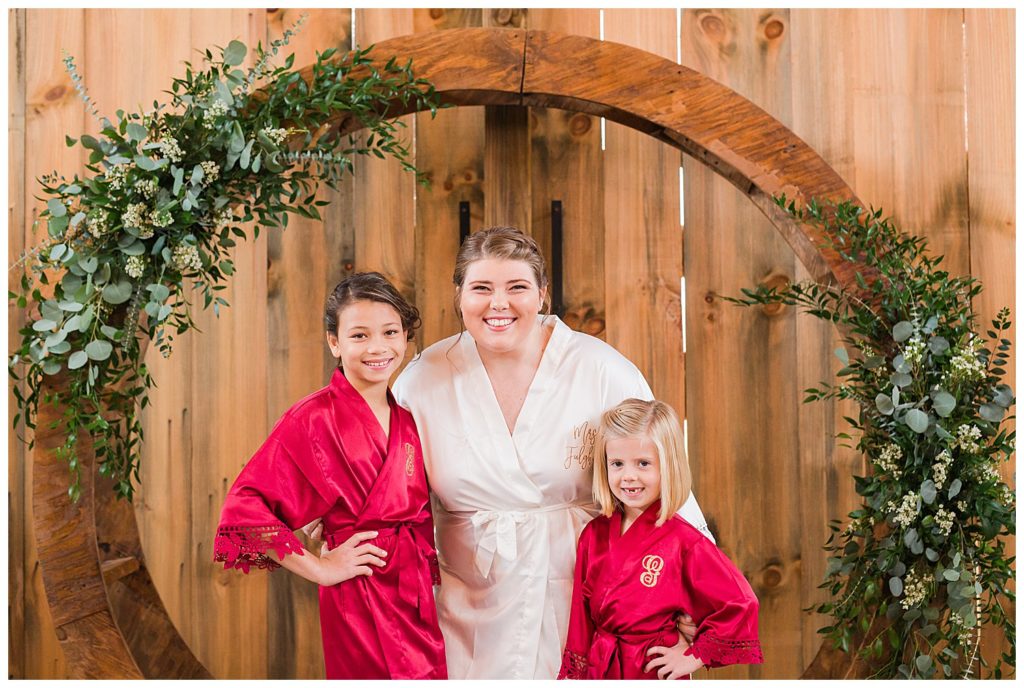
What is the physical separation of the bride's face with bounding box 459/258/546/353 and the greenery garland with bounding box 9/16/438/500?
0.32 m

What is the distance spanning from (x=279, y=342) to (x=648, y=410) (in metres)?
1.05

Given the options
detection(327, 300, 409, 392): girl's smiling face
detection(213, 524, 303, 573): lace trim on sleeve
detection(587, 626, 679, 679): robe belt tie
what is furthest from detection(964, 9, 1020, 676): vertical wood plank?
detection(213, 524, 303, 573): lace trim on sleeve

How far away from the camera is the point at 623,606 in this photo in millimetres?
1477

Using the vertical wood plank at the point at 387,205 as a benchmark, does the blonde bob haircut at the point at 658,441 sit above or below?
below

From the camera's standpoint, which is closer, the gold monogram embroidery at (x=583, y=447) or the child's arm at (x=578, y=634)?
the child's arm at (x=578, y=634)

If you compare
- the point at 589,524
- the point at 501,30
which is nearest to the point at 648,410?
the point at 589,524

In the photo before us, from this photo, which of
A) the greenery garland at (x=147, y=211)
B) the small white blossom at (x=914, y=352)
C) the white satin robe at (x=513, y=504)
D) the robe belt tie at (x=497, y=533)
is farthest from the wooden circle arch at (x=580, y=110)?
the robe belt tie at (x=497, y=533)

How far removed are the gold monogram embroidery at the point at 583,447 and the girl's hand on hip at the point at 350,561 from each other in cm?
38

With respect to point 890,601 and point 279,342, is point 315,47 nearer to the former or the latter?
point 279,342

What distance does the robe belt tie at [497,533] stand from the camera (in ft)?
5.17

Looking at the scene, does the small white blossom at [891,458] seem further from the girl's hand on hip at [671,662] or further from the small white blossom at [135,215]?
the small white blossom at [135,215]

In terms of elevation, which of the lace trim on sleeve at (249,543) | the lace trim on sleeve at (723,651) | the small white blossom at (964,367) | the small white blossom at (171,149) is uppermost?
the small white blossom at (171,149)

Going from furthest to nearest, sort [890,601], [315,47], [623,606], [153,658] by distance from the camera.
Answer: [315,47], [153,658], [890,601], [623,606]

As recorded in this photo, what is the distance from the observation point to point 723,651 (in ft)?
4.69
